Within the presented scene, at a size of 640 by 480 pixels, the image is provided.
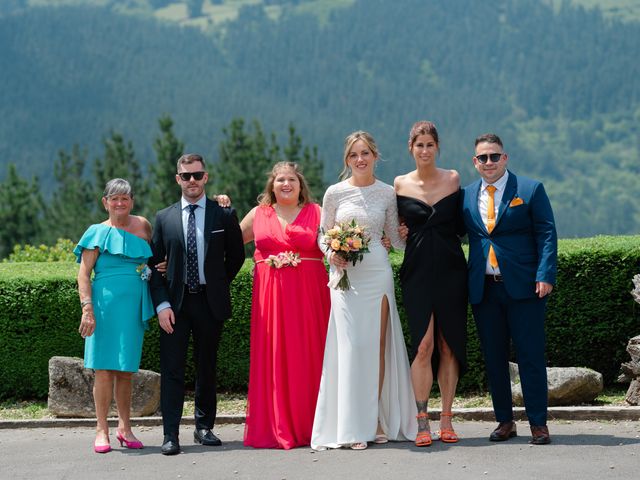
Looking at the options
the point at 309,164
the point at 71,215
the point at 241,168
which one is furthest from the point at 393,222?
the point at 71,215

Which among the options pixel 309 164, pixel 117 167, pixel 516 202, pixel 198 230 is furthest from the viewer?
pixel 117 167

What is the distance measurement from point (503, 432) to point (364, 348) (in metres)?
1.21

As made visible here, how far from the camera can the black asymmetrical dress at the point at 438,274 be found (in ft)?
24.4

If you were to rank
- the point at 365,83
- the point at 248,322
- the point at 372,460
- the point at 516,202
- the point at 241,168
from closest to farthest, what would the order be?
the point at 372,460, the point at 516,202, the point at 248,322, the point at 241,168, the point at 365,83

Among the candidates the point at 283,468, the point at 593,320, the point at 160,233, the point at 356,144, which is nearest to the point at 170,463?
the point at 283,468

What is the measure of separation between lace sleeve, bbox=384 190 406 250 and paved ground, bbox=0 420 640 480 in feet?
5.01

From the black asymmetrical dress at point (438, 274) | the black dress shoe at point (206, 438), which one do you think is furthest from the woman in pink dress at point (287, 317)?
the black asymmetrical dress at point (438, 274)

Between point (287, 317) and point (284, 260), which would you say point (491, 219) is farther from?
point (287, 317)

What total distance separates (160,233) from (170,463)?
1742 millimetres

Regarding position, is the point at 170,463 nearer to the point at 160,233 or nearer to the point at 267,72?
the point at 160,233

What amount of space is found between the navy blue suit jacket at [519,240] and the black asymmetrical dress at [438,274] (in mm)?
123

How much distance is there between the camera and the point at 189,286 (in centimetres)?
754

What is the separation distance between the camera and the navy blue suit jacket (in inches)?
287

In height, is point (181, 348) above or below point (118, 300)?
below
